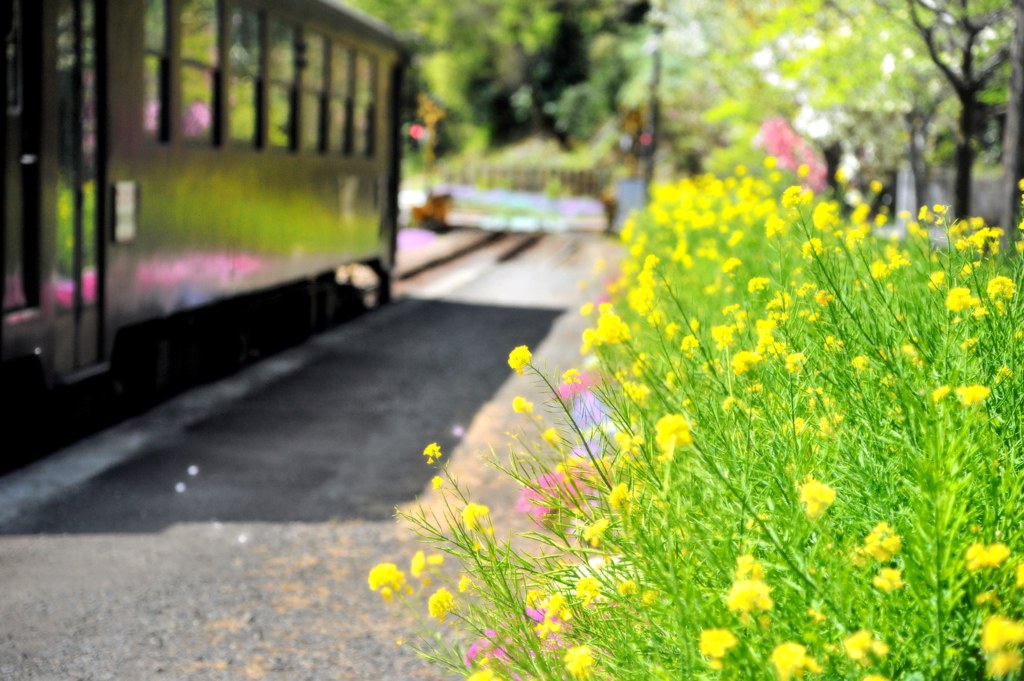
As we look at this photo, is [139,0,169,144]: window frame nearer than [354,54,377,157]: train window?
Yes

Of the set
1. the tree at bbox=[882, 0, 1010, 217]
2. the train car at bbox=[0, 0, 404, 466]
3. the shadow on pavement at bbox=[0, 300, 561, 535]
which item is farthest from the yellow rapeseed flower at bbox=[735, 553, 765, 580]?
the tree at bbox=[882, 0, 1010, 217]

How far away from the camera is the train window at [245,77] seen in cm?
1039

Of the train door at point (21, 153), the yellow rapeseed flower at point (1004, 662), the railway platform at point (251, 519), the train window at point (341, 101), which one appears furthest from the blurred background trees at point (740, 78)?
the yellow rapeseed flower at point (1004, 662)

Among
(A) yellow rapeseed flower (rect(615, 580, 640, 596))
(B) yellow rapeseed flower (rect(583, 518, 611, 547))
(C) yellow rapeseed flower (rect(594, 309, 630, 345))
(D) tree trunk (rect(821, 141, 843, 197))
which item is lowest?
(A) yellow rapeseed flower (rect(615, 580, 640, 596))

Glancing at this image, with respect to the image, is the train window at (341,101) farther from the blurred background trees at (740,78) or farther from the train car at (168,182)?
the blurred background trees at (740,78)

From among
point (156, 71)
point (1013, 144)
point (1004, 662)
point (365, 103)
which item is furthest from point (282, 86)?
point (1004, 662)

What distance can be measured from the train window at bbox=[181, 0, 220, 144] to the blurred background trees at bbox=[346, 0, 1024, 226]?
466 cm

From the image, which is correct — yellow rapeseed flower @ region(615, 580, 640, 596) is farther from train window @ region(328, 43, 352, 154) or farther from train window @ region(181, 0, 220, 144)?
train window @ region(328, 43, 352, 154)

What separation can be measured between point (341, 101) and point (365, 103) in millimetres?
965

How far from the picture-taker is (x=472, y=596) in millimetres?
5348

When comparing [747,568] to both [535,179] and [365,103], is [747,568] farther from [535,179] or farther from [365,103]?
[535,179]

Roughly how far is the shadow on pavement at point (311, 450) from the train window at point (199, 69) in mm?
1912

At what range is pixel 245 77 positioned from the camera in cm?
1073

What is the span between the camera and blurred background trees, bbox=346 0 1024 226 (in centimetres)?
1208
